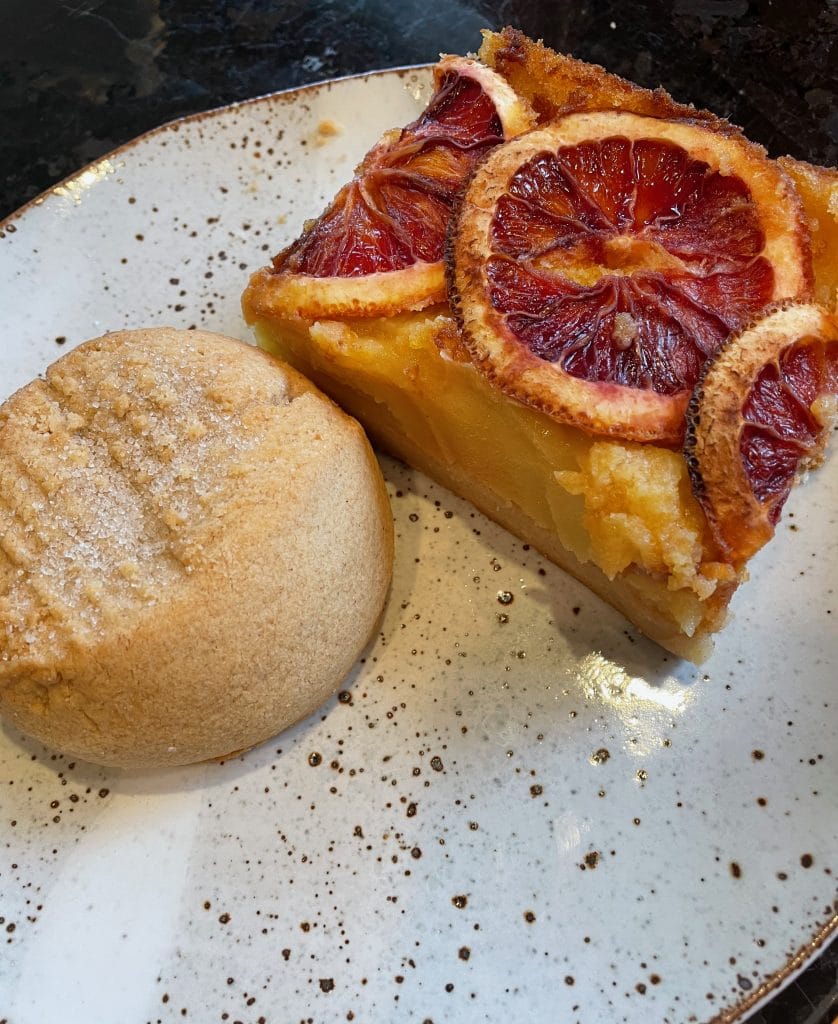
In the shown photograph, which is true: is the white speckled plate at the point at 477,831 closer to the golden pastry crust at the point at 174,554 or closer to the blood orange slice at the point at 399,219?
the golden pastry crust at the point at 174,554

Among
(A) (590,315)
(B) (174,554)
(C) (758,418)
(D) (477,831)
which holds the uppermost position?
(A) (590,315)

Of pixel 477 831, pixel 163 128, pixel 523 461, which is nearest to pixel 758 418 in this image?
pixel 523 461

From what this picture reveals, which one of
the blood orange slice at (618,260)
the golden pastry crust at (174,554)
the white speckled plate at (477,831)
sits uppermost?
the blood orange slice at (618,260)

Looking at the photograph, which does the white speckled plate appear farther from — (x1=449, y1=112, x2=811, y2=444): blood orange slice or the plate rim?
the plate rim

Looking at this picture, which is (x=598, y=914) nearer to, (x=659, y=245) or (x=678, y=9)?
(x=659, y=245)

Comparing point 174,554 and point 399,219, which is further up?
point 399,219

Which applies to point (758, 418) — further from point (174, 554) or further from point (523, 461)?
point (174, 554)

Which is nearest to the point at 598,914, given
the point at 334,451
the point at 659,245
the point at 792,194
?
the point at 334,451

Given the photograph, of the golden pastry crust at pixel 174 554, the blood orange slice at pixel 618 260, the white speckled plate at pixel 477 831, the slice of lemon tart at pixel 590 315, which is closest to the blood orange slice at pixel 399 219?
the slice of lemon tart at pixel 590 315
